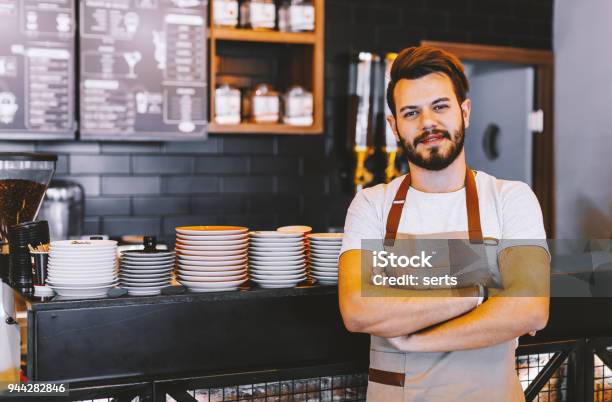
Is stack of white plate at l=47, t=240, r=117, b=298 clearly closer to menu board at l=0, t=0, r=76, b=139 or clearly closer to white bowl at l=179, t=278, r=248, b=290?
white bowl at l=179, t=278, r=248, b=290

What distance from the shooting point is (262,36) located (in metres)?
3.53

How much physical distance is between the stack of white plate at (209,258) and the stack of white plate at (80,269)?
0.63ft

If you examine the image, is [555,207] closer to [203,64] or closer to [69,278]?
[203,64]

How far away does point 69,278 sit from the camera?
175 centimetres

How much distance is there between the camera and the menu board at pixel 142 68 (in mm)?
3295

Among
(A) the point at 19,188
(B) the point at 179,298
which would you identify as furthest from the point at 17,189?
(B) the point at 179,298

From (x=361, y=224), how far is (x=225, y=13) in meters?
2.06

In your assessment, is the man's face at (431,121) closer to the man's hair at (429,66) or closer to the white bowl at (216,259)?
the man's hair at (429,66)

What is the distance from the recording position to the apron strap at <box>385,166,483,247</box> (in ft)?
5.53

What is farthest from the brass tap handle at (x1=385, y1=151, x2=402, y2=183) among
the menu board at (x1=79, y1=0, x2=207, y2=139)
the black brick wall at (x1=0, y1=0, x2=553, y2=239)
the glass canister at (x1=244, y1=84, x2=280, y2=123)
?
the menu board at (x1=79, y1=0, x2=207, y2=139)

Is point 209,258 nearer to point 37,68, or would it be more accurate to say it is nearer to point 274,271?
point 274,271

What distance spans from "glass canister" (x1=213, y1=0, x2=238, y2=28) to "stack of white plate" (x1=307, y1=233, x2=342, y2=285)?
5.99 feet

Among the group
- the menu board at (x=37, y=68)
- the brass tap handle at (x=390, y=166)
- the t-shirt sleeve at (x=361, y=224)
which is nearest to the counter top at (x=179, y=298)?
the t-shirt sleeve at (x=361, y=224)

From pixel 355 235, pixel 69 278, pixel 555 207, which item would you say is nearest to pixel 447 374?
pixel 355 235
